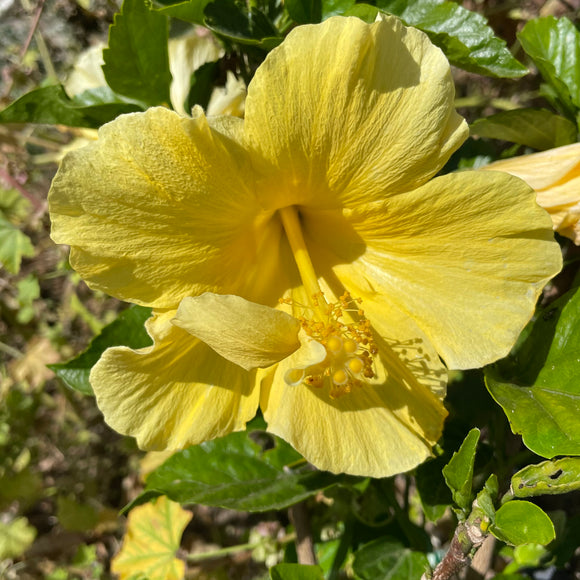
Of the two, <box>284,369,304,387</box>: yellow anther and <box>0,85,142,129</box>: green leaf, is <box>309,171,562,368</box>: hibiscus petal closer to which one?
<box>284,369,304,387</box>: yellow anther

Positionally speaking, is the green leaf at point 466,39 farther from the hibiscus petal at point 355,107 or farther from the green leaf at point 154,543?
the green leaf at point 154,543

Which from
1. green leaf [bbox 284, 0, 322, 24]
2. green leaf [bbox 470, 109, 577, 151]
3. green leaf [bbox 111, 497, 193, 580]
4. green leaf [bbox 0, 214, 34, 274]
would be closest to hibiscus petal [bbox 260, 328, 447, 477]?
green leaf [bbox 470, 109, 577, 151]

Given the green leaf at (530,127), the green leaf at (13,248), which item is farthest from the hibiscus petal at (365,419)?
the green leaf at (13,248)

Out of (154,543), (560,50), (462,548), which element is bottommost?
(154,543)

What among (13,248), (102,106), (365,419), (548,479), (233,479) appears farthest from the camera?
(13,248)

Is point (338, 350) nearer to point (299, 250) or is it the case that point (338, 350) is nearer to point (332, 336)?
point (332, 336)

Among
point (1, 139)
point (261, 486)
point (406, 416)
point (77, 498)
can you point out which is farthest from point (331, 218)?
point (77, 498)

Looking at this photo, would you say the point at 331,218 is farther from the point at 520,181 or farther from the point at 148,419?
the point at 148,419

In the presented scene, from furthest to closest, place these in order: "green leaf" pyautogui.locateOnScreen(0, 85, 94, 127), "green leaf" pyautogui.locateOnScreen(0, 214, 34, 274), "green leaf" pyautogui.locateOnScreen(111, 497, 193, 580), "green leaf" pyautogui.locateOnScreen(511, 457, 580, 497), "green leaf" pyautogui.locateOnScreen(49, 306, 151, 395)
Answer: "green leaf" pyautogui.locateOnScreen(0, 214, 34, 274), "green leaf" pyautogui.locateOnScreen(111, 497, 193, 580), "green leaf" pyautogui.locateOnScreen(49, 306, 151, 395), "green leaf" pyautogui.locateOnScreen(0, 85, 94, 127), "green leaf" pyautogui.locateOnScreen(511, 457, 580, 497)

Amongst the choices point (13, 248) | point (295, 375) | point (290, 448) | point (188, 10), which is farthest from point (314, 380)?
point (13, 248)
